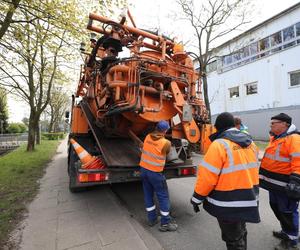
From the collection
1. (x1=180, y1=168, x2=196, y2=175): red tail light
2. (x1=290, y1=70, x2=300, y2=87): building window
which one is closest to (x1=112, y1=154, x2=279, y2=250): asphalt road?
(x1=180, y1=168, x2=196, y2=175): red tail light

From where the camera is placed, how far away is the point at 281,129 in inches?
121

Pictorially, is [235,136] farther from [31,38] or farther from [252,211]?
[31,38]

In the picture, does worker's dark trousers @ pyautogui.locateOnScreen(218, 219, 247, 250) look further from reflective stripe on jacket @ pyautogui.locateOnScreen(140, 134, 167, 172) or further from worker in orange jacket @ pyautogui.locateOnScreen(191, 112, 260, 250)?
reflective stripe on jacket @ pyautogui.locateOnScreen(140, 134, 167, 172)

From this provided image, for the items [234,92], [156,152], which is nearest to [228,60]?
[234,92]

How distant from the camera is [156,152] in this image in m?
3.71

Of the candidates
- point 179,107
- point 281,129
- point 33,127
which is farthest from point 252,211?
point 33,127

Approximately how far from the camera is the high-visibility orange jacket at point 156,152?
146 inches

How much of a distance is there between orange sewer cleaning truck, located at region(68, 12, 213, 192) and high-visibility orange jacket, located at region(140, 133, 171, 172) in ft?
1.64

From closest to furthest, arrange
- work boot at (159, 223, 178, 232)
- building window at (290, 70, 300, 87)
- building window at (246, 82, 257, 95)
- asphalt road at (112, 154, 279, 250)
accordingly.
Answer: asphalt road at (112, 154, 279, 250), work boot at (159, 223, 178, 232), building window at (290, 70, 300, 87), building window at (246, 82, 257, 95)

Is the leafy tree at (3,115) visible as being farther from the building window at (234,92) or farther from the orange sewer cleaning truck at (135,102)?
the orange sewer cleaning truck at (135,102)

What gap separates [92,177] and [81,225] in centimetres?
75

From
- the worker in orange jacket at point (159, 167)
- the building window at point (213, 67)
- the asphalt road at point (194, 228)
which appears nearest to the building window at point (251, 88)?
the building window at point (213, 67)

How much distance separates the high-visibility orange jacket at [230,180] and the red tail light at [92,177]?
2.04 metres

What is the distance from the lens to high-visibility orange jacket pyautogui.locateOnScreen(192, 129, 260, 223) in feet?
7.63
